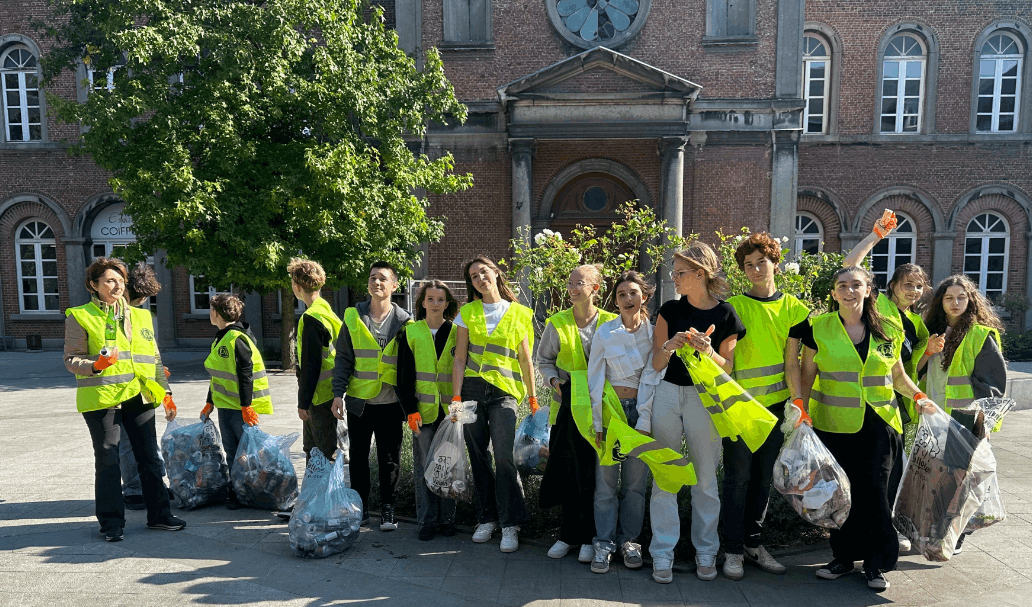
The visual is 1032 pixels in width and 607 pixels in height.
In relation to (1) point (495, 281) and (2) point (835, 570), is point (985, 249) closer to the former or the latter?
(2) point (835, 570)

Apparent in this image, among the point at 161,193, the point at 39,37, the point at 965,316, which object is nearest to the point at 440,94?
the point at 161,193

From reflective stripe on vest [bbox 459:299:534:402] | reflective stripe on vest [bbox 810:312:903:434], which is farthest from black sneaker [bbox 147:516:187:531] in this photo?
reflective stripe on vest [bbox 810:312:903:434]

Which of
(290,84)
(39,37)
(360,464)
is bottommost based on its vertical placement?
(360,464)

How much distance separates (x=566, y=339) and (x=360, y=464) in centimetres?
189

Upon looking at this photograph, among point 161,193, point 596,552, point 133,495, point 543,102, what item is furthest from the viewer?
point 543,102

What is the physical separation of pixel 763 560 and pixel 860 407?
45.1 inches

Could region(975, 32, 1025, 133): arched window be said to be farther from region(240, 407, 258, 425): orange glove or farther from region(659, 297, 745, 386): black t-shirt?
region(240, 407, 258, 425): orange glove

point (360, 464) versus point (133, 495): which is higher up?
point (360, 464)

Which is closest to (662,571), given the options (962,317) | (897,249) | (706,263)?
(706,263)

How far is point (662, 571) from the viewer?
3.85 meters

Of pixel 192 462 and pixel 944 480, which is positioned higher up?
pixel 944 480

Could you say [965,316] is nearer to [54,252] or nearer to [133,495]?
[133,495]

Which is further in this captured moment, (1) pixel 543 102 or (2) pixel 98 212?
(2) pixel 98 212

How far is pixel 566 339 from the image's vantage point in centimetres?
416
